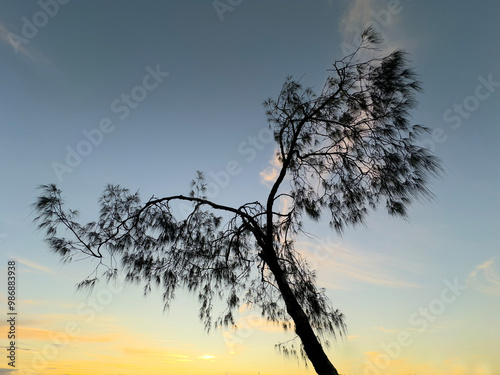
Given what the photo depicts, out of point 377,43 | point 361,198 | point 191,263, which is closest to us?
point 377,43

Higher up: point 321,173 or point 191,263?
point 321,173

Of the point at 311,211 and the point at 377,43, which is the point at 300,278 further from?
the point at 377,43

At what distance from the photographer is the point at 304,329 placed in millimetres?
3975

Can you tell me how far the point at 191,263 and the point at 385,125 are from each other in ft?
10.9

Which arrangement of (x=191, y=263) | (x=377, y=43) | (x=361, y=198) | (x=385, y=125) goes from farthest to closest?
(x=191, y=263)
(x=361, y=198)
(x=385, y=125)
(x=377, y=43)

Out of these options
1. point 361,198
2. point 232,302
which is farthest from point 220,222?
point 361,198

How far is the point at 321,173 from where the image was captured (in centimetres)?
490

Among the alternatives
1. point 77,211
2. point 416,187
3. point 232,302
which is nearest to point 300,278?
point 232,302

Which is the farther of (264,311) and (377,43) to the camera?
(264,311)

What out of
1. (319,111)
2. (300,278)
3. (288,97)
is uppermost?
(288,97)

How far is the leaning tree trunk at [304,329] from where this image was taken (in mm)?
3775

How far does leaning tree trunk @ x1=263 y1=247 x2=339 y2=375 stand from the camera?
12.4 ft

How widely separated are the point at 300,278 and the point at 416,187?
2009 millimetres

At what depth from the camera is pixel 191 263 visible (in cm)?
482
